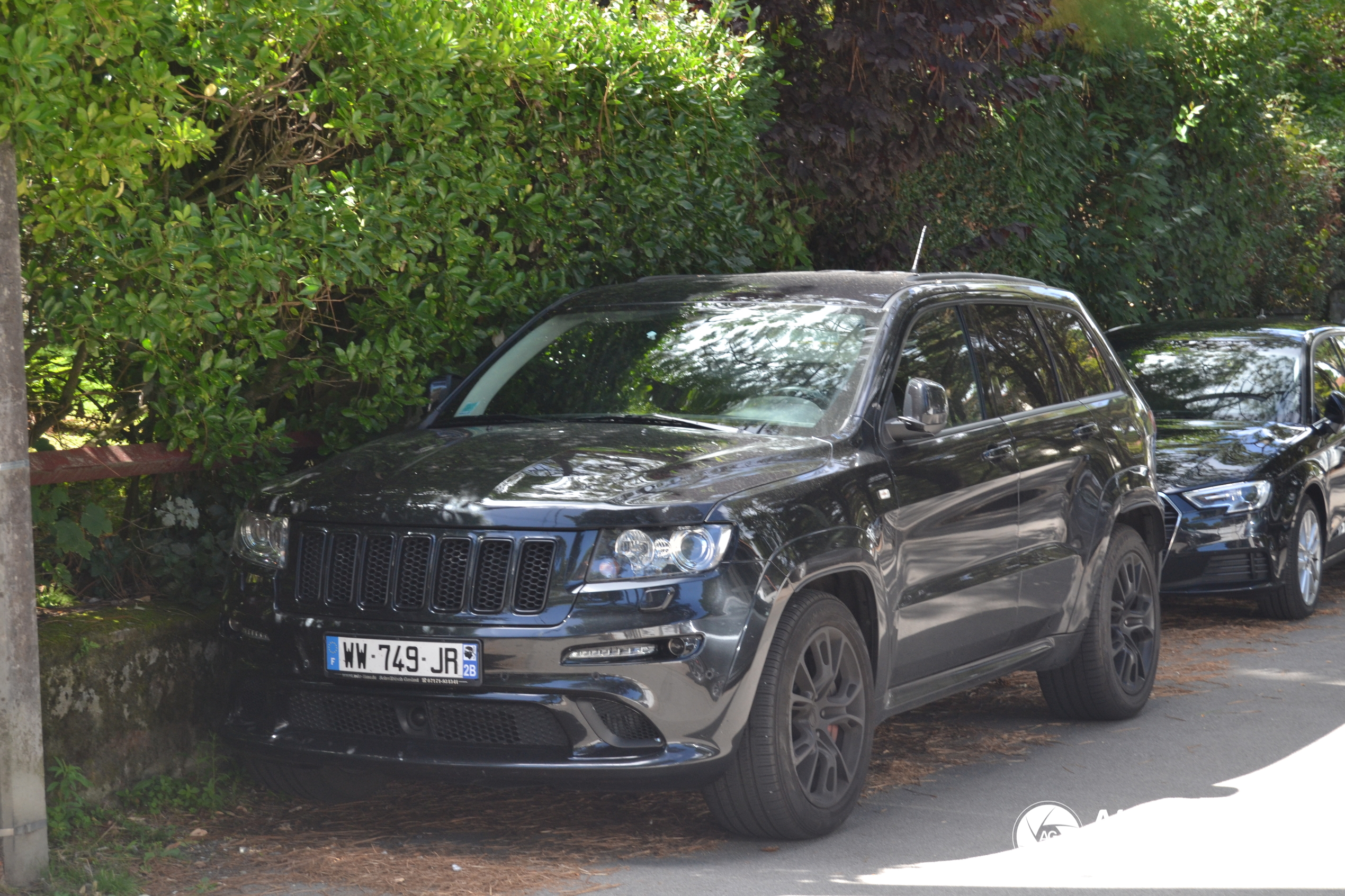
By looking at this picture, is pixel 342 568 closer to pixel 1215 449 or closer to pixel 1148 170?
pixel 1215 449

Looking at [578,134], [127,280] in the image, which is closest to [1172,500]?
[578,134]

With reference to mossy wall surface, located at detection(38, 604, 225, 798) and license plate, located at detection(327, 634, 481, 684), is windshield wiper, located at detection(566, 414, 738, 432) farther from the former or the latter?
mossy wall surface, located at detection(38, 604, 225, 798)

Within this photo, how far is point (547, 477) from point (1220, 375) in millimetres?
6899

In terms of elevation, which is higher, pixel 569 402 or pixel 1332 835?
pixel 569 402

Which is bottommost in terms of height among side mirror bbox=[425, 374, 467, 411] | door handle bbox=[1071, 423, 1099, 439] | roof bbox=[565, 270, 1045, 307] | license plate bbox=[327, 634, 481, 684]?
license plate bbox=[327, 634, 481, 684]

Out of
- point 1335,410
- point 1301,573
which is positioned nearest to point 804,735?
point 1301,573

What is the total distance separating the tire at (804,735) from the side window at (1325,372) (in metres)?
6.29

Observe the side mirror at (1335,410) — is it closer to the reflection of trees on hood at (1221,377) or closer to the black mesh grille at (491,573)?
the reflection of trees on hood at (1221,377)

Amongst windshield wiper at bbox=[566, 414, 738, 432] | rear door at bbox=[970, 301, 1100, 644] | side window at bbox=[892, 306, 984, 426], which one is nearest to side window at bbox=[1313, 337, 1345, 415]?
rear door at bbox=[970, 301, 1100, 644]

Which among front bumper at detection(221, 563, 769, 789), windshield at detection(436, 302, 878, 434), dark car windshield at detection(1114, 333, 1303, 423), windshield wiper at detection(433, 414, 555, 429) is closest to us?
front bumper at detection(221, 563, 769, 789)

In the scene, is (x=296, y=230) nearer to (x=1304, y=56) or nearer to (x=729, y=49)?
(x=729, y=49)

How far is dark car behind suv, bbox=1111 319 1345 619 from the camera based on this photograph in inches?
366

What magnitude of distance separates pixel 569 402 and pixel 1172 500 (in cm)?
477

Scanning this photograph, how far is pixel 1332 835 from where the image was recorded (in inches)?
207
